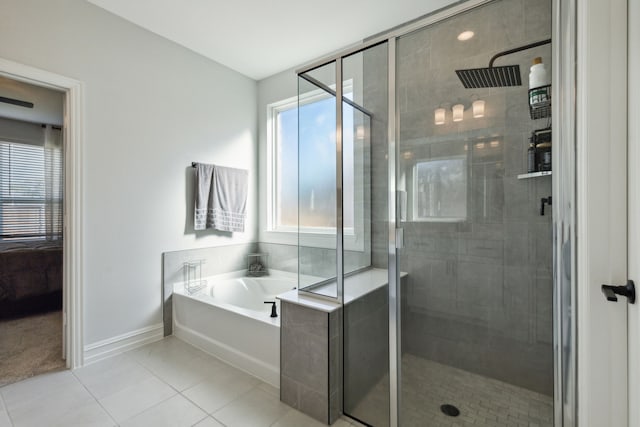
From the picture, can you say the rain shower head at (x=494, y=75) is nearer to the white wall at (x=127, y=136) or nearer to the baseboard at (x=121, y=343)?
the white wall at (x=127, y=136)

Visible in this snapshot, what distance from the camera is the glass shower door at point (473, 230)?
4.55 ft

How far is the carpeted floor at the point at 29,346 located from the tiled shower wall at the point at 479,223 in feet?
8.59

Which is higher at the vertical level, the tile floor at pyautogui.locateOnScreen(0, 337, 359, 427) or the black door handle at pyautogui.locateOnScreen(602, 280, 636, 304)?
the black door handle at pyautogui.locateOnScreen(602, 280, 636, 304)

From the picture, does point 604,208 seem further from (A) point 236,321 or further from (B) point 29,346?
(B) point 29,346

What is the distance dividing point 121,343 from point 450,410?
2488 millimetres

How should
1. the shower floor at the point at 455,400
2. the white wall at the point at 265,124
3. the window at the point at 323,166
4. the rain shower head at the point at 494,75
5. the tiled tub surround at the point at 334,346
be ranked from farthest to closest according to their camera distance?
the white wall at the point at 265,124, the window at the point at 323,166, the tiled tub surround at the point at 334,346, the rain shower head at the point at 494,75, the shower floor at the point at 455,400

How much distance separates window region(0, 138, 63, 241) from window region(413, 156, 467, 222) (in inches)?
197

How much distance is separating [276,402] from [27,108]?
174 inches

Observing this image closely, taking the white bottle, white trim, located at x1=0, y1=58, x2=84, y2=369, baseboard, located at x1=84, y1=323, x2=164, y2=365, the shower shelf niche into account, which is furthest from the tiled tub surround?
white trim, located at x1=0, y1=58, x2=84, y2=369

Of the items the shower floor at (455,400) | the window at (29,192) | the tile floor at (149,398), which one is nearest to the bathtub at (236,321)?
the tile floor at (149,398)

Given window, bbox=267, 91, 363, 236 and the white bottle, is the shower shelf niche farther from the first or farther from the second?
window, bbox=267, 91, 363, 236

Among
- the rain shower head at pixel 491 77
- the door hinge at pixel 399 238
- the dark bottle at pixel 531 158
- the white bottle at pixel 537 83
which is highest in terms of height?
the rain shower head at pixel 491 77

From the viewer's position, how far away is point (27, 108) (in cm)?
343
